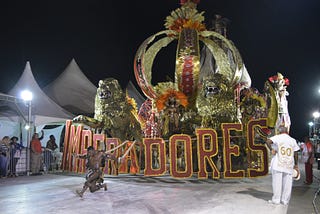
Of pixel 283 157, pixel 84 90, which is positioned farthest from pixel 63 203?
pixel 84 90

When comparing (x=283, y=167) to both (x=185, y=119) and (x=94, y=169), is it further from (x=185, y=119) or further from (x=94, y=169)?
(x=185, y=119)

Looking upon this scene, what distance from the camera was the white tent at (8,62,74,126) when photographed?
14.8m

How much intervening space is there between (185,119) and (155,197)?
5.60m

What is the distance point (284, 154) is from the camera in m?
7.17

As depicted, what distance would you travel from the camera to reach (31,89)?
53.9 feet

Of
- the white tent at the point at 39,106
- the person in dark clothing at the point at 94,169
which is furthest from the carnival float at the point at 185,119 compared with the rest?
the person in dark clothing at the point at 94,169

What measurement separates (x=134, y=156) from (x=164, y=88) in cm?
309

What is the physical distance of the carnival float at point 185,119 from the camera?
11000mm

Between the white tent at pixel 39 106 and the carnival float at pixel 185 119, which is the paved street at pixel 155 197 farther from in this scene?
the white tent at pixel 39 106

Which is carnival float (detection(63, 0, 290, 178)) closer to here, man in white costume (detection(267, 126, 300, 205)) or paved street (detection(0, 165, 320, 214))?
paved street (detection(0, 165, 320, 214))

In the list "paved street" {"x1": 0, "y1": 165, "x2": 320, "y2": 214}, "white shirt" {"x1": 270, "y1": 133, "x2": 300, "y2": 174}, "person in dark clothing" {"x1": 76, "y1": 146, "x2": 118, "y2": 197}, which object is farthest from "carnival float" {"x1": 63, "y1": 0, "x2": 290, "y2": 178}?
"white shirt" {"x1": 270, "y1": 133, "x2": 300, "y2": 174}

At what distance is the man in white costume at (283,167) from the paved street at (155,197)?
0.28m

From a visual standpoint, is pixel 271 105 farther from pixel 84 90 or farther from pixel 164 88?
pixel 84 90

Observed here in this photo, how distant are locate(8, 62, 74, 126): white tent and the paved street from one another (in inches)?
168
